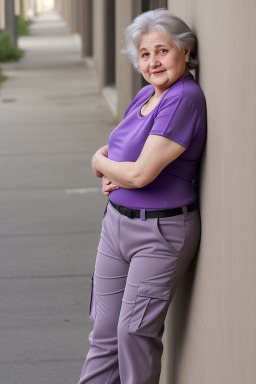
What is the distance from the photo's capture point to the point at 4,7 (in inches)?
1076

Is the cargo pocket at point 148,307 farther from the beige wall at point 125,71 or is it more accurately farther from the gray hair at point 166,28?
the beige wall at point 125,71

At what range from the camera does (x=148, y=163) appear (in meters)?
2.90

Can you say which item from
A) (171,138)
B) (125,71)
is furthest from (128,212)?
(125,71)

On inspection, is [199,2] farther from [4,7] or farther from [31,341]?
[4,7]

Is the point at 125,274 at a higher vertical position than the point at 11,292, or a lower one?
higher

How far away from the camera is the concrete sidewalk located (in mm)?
4828

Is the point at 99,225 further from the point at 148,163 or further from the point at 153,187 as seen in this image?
the point at 148,163

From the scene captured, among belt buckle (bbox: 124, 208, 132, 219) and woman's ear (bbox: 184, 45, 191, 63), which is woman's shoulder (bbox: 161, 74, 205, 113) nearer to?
woman's ear (bbox: 184, 45, 191, 63)

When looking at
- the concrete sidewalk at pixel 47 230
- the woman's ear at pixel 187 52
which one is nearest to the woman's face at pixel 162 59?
the woman's ear at pixel 187 52

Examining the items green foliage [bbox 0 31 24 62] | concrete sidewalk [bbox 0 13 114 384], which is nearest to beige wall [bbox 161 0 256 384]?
concrete sidewalk [bbox 0 13 114 384]

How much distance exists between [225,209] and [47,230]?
4.82 meters

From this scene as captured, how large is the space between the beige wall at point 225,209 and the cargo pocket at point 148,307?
14cm

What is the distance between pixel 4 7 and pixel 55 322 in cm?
2334

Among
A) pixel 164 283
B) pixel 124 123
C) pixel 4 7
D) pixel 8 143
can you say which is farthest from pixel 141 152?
pixel 4 7
